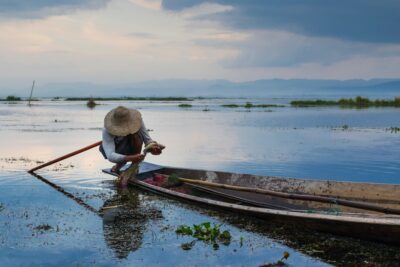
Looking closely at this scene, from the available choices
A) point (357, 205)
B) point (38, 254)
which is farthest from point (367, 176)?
point (38, 254)

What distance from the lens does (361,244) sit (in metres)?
6.50

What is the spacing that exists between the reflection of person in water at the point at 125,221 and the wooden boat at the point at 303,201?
53 centimetres

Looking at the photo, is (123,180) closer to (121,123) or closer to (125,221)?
(121,123)

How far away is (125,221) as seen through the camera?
314 inches

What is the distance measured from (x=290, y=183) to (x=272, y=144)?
10452mm

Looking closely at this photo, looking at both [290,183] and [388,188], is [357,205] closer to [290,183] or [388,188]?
[388,188]

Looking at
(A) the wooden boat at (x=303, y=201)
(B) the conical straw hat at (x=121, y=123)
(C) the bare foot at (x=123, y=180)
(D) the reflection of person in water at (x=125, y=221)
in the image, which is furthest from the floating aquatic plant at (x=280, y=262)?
(C) the bare foot at (x=123, y=180)

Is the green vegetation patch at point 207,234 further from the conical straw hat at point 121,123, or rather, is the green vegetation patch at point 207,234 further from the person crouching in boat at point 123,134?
the conical straw hat at point 121,123

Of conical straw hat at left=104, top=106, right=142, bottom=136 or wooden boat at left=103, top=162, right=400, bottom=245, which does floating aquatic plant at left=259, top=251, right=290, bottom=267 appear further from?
conical straw hat at left=104, top=106, right=142, bottom=136

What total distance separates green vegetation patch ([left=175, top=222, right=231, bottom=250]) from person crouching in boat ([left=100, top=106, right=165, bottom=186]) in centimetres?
250

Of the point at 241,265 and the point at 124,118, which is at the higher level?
the point at 124,118

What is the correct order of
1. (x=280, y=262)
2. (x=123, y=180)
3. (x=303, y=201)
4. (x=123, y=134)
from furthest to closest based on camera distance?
(x=123, y=180) < (x=123, y=134) < (x=303, y=201) < (x=280, y=262)

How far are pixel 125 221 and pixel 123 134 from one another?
6.70 feet

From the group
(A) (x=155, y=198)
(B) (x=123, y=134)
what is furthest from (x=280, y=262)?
(B) (x=123, y=134)
